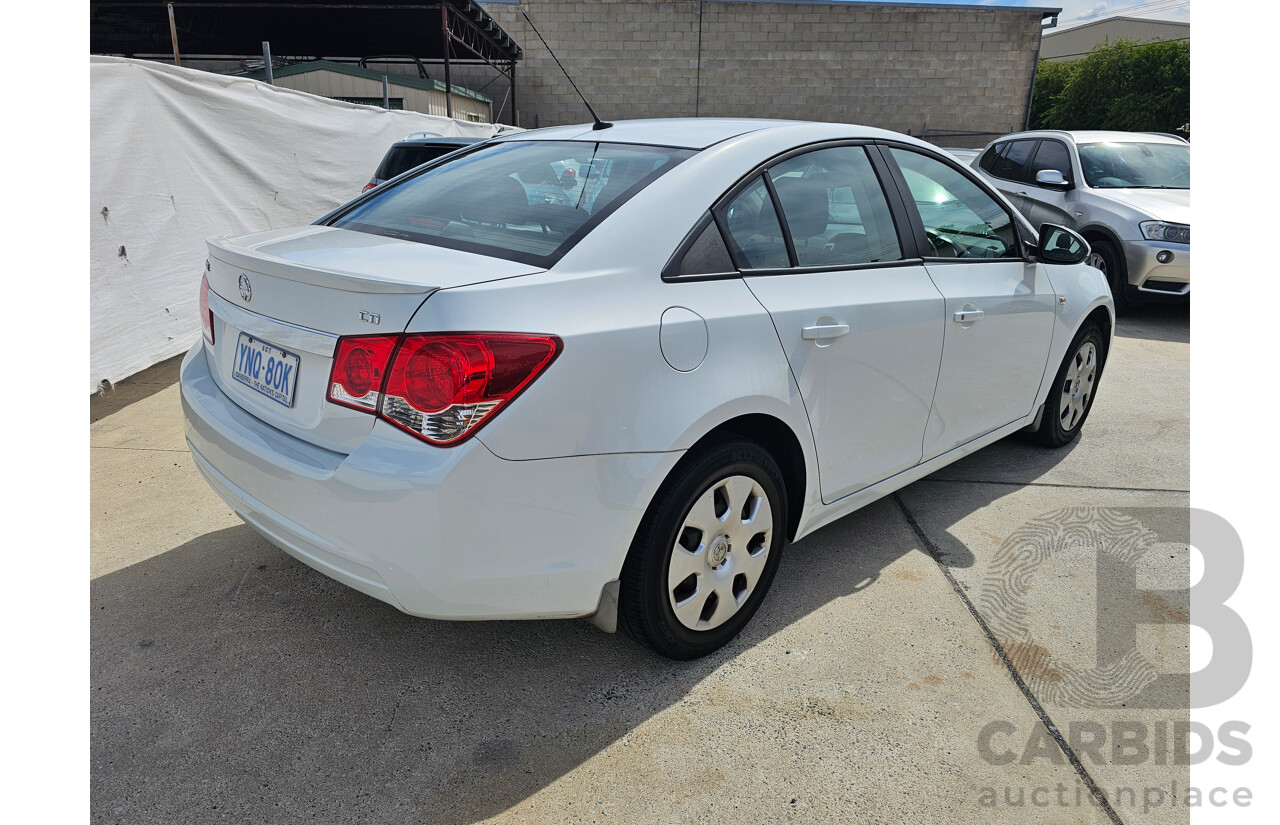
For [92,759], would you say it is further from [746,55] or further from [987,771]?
[746,55]

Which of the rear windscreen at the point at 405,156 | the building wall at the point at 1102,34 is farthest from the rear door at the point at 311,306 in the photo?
the building wall at the point at 1102,34

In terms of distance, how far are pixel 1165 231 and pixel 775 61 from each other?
25634 millimetres

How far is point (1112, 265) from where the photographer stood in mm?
7812

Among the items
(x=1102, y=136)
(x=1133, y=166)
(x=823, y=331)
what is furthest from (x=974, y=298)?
(x=1102, y=136)

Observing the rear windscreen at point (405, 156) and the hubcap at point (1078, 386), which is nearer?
the hubcap at point (1078, 386)

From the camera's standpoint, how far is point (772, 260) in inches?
97.2

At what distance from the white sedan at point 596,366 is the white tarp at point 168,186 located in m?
3.01

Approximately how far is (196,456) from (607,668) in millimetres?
1431

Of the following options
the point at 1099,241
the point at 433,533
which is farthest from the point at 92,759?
the point at 1099,241

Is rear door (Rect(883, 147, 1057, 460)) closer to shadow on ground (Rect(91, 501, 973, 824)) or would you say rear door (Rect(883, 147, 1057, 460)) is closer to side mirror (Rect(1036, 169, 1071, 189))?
shadow on ground (Rect(91, 501, 973, 824))

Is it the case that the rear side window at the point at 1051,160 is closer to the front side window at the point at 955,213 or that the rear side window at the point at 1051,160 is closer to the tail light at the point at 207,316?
the front side window at the point at 955,213

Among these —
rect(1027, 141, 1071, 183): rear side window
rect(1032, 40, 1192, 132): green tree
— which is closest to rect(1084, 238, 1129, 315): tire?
rect(1027, 141, 1071, 183): rear side window

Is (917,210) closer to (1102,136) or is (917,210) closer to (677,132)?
(677,132)

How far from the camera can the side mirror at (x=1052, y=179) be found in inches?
315
